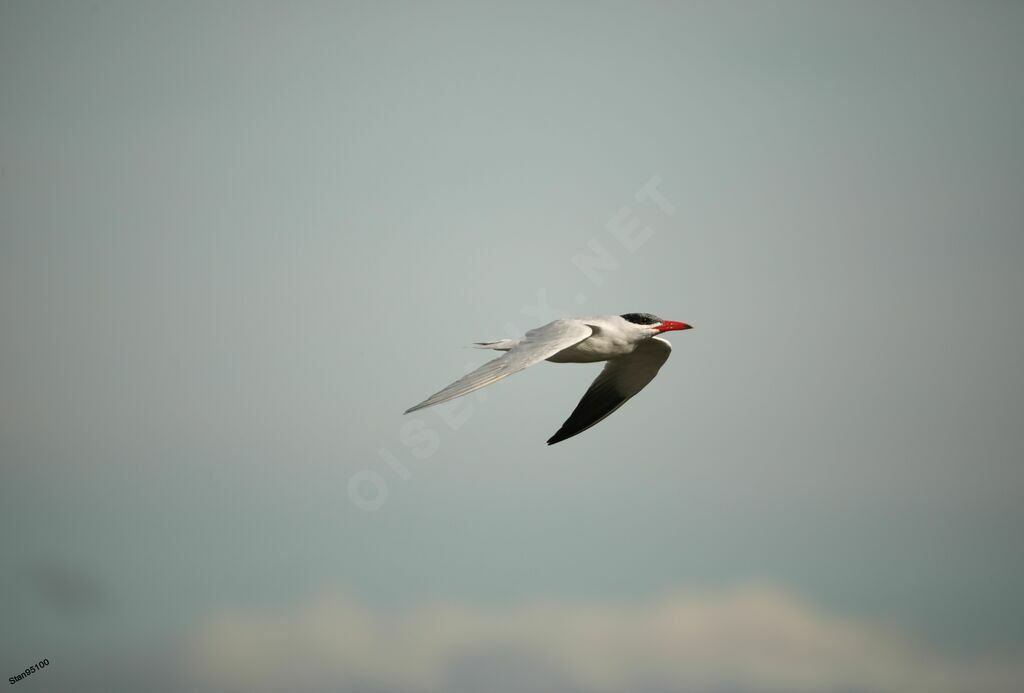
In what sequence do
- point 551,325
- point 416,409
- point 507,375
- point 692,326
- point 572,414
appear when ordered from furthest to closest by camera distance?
point 572,414
point 692,326
point 551,325
point 507,375
point 416,409

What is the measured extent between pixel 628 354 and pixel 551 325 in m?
2.72

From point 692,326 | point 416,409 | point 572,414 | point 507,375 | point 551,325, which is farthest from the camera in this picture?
point 572,414

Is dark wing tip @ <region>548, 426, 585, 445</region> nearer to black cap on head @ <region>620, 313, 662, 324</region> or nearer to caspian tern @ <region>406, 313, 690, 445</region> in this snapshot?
caspian tern @ <region>406, 313, 690, 445</region>

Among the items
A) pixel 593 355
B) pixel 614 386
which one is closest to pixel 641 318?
pixel 593 355

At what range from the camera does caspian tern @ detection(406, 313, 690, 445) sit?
11.0 m

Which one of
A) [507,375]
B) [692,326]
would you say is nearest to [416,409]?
[507,375]

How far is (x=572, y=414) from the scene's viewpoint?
1611cm

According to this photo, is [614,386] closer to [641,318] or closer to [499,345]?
[641,318]

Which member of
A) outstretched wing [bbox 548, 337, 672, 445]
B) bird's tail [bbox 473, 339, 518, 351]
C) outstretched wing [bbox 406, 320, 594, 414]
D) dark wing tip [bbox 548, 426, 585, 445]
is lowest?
dark wing tip [bbox 548, 426, 585, 445]

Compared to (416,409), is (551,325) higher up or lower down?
higher up

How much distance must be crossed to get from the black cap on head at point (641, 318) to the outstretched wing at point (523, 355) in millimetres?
1396

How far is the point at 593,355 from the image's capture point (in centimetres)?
1412

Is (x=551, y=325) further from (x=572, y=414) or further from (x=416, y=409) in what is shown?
(x=416, y=409)

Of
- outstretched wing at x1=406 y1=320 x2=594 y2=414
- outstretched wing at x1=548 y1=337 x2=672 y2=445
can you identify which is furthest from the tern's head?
outstretched wing at x1=406 y1=320 x2=594 y2=414
